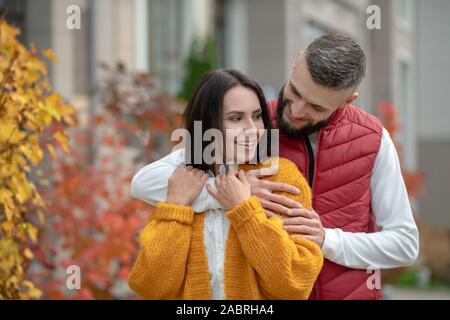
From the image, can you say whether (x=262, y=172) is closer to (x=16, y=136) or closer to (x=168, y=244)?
(x=168, y=244)

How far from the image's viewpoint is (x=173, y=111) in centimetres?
695

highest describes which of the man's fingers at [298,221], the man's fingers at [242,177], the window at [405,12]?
the window at [405,12]

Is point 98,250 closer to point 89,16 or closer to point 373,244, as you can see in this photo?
point 373,244

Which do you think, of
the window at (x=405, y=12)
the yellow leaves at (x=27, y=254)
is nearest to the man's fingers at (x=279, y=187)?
the yellow leaves at (x=27, y=254)

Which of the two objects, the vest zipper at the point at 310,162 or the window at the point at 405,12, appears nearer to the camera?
the vest zipper at the point at 310,162

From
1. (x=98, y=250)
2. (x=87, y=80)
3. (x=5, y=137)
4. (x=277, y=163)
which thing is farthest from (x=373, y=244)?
(x=87, y=80)

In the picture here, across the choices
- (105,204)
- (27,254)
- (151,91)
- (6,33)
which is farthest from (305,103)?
(151,91)

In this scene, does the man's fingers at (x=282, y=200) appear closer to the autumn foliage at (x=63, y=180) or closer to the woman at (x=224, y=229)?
the woman at (x=224, y=229)

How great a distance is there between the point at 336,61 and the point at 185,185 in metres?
0.61

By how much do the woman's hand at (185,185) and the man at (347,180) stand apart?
124 millimetres

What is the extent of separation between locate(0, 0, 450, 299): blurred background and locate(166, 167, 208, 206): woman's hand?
919 mm

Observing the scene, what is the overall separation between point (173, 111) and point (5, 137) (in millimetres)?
3706

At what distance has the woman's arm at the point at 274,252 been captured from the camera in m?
2.50

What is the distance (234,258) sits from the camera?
8.61 ft
